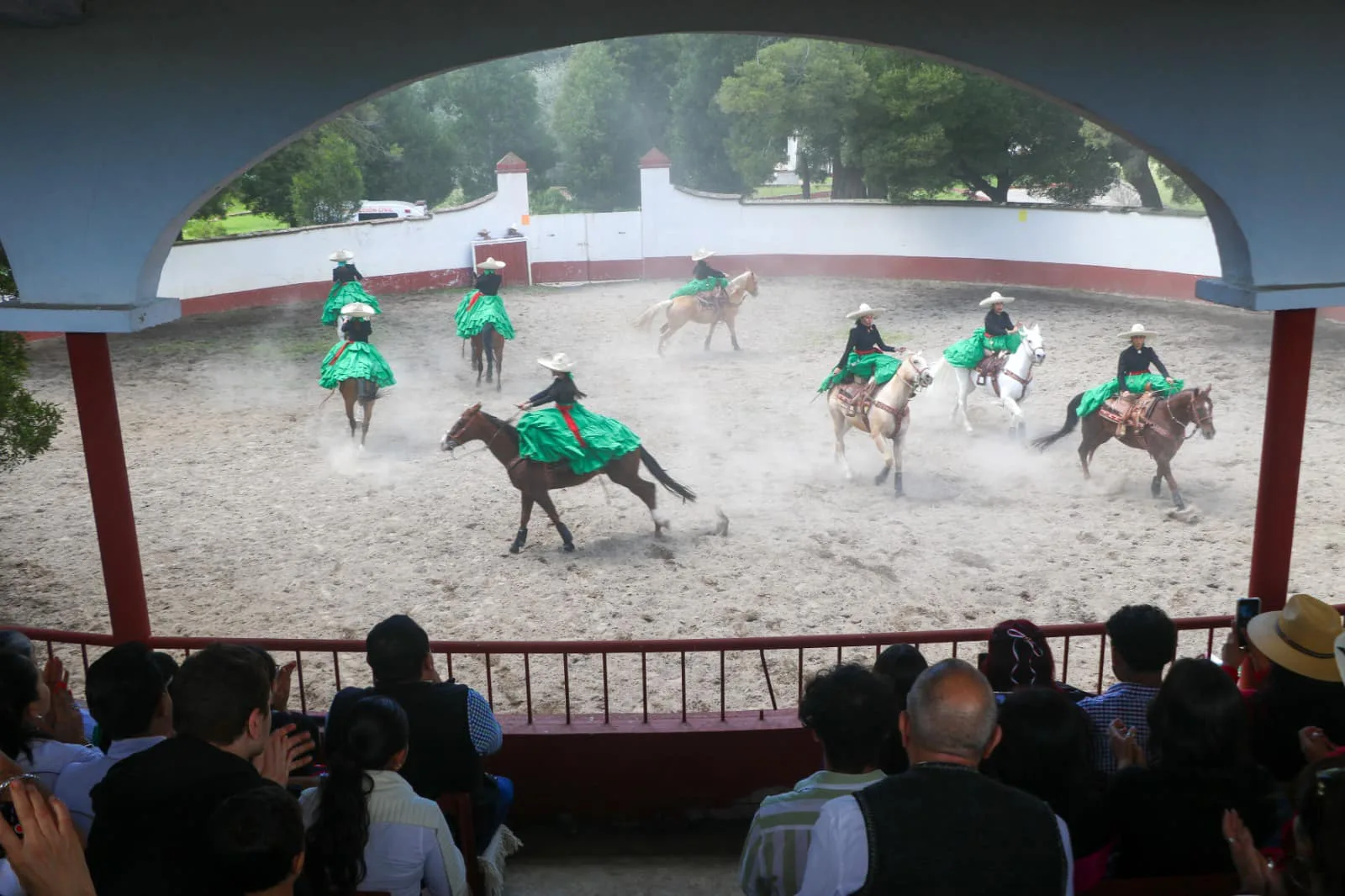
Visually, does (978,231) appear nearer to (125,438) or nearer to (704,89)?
(704,89)

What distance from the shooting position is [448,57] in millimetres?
4422

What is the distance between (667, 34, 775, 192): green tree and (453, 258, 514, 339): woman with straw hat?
54.3 feet

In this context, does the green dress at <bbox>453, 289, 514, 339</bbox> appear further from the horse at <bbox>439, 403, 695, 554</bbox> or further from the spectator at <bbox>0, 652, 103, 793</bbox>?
the spectator at <bbox>0, 652, 103, 793</bbox>

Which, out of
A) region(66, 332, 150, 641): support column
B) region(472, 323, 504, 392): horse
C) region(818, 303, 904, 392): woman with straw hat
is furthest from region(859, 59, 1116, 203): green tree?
region(66, 332, 150, 641): support column

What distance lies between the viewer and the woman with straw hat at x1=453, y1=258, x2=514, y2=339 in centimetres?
1497

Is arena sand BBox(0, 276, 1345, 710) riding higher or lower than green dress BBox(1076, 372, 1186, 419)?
lower

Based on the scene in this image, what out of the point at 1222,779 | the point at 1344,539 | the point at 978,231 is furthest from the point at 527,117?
the point at 1222,779

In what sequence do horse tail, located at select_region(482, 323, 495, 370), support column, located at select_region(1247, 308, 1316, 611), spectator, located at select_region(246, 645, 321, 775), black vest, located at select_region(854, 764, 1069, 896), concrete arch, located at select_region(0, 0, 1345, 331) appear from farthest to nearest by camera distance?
horse tail, located at select_region(482, 323, 495, 370), support column, located at select_region(1247, 308, 1316, 611), concrete arch, located at select_region(0, 0, 1345, 331), spectator, located at select_region(246, 645, 321, 775), black vest, located at select_region(854, 764, 1069, 896)

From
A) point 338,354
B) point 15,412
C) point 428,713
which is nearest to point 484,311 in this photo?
point 338,354

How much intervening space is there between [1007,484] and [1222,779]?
8.14 m

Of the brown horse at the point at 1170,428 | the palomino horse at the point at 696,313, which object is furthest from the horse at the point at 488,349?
the brown horse at the point at 1170,428

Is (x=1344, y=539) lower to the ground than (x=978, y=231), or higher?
lower

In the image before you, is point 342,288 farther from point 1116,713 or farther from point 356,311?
point 1116,713

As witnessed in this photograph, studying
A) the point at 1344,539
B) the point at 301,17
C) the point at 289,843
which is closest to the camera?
the point at 289,843
